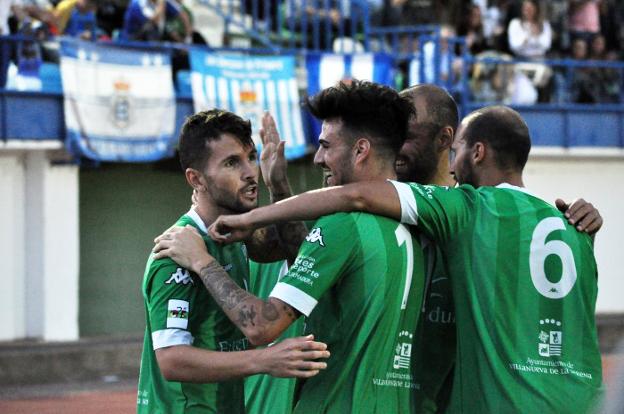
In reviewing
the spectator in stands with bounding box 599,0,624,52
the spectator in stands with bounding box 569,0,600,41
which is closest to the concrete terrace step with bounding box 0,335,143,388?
the spectator in stands with bounding box 569,0,600,41

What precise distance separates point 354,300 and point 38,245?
12.2m

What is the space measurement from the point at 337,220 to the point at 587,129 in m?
15.7

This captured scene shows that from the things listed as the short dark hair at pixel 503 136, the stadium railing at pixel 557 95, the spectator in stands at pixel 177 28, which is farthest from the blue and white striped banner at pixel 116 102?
the short dark hair at pixel 503 136

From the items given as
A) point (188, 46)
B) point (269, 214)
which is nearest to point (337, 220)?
point (269, 214)

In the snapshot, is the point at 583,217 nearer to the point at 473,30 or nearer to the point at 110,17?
the point at 110,17

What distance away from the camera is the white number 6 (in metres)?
4.52

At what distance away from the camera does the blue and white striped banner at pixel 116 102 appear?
14.9m

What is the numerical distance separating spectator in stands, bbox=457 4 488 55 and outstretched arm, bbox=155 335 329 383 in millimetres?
15273

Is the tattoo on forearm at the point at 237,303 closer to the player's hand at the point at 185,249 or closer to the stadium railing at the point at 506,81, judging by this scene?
the player's hand at the point at 185,249

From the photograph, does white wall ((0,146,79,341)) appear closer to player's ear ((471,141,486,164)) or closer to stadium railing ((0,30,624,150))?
stadium railing ((0,30,624,150))

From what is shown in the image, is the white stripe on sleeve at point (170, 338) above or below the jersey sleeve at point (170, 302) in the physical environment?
below

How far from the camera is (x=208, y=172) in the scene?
4.68 m

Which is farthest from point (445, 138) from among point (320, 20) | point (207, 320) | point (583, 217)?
point (320, 20)

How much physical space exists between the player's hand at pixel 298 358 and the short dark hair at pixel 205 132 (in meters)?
0.96
